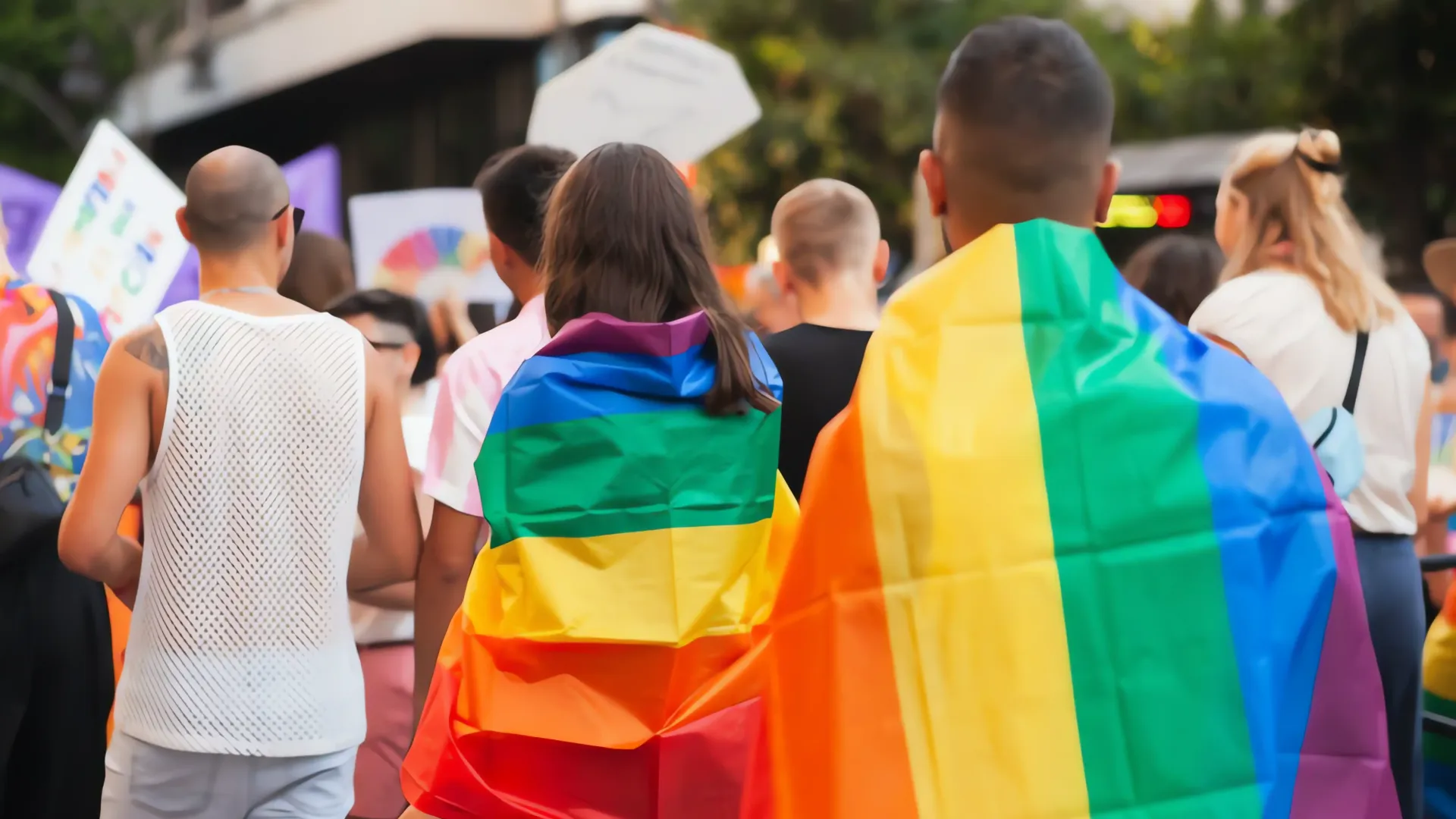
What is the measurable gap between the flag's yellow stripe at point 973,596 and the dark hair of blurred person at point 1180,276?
3618 millimetres

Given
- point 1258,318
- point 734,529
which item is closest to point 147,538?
point 734,529

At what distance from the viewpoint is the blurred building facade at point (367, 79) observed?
86.1 ft

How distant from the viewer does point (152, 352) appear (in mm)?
3254

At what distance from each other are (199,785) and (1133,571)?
200 centimetres

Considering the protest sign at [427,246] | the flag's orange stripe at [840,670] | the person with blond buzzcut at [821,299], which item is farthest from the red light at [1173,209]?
the flag's orange stripe at [840,670]

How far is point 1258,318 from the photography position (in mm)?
4074

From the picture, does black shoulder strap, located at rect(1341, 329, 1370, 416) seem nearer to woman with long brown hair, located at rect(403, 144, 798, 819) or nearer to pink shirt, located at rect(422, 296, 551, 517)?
woman with long brown hair, located at rect(403, 144, 798, 819)

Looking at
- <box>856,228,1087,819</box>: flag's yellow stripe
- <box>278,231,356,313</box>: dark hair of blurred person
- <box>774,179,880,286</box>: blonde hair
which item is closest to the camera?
<box>856,228,1087,819</box>: flag's yellow stripe

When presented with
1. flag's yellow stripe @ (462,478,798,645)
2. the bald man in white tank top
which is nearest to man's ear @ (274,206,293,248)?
the bald man in white tank top

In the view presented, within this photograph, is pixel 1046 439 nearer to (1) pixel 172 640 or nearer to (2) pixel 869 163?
(1) pixel 172 640

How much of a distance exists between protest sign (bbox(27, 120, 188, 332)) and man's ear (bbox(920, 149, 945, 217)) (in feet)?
16.7

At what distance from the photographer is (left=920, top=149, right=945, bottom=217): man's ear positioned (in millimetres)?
2131

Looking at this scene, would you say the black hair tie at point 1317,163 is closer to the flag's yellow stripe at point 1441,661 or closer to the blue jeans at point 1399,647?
the blue jeans at point 1399,647

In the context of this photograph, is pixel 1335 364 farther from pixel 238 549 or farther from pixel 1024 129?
pixel 238 549
